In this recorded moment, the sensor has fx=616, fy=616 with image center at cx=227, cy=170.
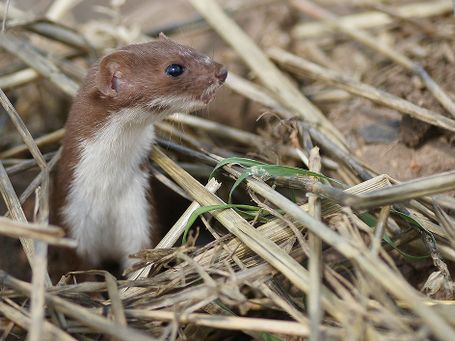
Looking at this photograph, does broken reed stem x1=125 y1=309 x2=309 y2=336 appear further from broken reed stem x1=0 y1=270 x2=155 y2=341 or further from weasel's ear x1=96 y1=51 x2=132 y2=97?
weasel's ear x1=96 y1=51 x2=132 y2=97

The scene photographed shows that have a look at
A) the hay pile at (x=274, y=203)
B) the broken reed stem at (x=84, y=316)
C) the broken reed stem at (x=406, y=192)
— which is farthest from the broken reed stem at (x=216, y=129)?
the broken reed stem at (x=84, y=316)

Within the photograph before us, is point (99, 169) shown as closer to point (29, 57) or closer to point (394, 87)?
point (29, 57)

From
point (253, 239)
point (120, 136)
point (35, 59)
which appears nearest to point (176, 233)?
point (253, 239)

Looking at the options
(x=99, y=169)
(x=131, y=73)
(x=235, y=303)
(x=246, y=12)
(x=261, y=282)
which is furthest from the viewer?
(x=246, y=12)

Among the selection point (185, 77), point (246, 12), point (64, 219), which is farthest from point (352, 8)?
point (64, 219)

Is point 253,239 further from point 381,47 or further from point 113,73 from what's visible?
point 381,47

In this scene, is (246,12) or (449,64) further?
(246,12)

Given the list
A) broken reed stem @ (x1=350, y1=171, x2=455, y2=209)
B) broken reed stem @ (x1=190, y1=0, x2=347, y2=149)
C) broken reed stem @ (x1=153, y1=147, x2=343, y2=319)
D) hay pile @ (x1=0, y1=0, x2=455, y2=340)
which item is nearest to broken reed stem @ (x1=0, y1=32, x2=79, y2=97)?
hay pile @ (x1=0, y1=0, x2=455, y2=340)
